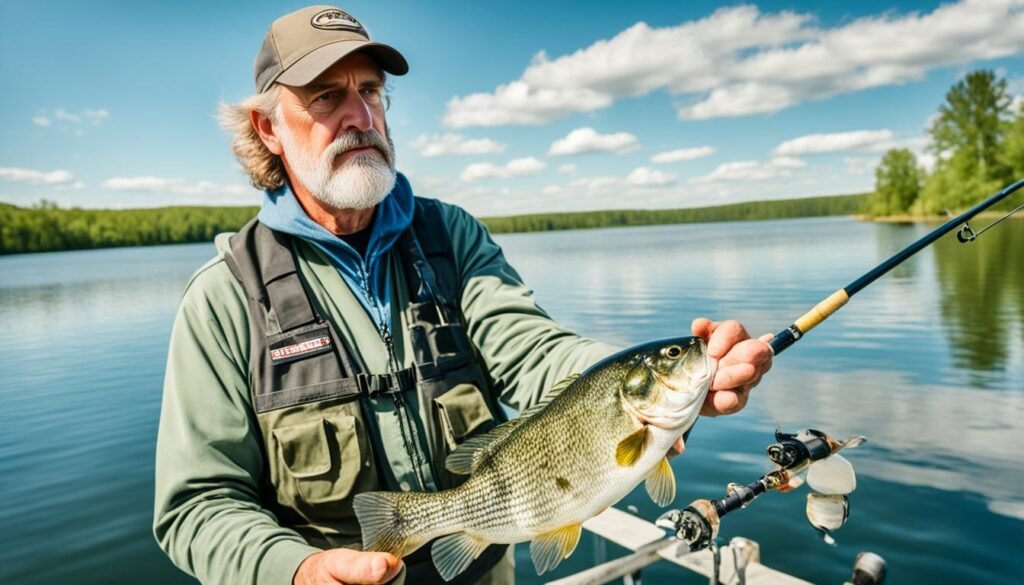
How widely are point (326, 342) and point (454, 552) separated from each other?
3.33 feet

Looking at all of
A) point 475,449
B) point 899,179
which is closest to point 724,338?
point 475,449

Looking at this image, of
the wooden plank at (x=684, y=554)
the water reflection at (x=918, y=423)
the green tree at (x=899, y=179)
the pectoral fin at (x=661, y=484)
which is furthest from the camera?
the green tree at (x=899, y=179)

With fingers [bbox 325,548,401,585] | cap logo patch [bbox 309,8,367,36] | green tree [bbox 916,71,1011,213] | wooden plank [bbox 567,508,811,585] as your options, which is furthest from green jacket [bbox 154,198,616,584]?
green tree [bbox 916,71,1011,213]

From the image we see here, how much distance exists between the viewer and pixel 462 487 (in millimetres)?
2541

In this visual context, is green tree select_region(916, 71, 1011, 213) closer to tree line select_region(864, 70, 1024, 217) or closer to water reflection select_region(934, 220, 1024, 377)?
tree line select_region(864, 70, 1024, 217)

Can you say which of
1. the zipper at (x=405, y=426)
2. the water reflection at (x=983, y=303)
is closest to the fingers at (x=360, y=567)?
the zipper at (x=405, y=426)

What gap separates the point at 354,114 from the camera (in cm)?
330

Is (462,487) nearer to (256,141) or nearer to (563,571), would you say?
(256,141)

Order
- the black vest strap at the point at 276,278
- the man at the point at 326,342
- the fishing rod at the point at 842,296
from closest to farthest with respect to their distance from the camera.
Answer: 1. the man at the point at 326,342
2. the fishing rod at the point at 842,296
3. the black vest strap at the point at 276,278

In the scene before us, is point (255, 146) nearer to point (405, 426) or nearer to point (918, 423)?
point (405, 426)

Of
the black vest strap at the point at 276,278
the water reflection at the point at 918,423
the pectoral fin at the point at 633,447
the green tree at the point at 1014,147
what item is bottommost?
the water reflection at the point at 918,423

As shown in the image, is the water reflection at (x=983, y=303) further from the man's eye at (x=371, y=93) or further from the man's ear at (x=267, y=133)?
the man's ear at (x=267, y=133)

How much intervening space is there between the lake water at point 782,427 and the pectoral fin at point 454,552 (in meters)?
3.20

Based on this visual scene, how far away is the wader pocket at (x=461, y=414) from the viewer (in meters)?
3.01
